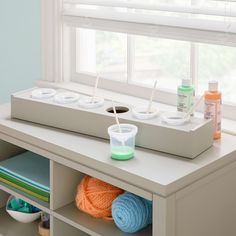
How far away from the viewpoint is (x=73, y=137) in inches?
74.7

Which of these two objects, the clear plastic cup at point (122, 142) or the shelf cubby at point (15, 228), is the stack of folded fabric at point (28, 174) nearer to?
the shelf cubby at point (15, 228)

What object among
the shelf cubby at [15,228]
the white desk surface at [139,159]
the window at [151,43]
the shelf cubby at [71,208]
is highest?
the window at [151,43]

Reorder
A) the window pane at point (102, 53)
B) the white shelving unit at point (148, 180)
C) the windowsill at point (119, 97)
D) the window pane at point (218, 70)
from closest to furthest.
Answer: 1. the white shelving unit at point (148, 180)
2. the windowsill at point (119, 97)
3. the window pane at point (218, 70)
4. the window pane at point (102, 53)

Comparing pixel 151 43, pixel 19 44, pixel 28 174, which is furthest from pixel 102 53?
pixel 28 174

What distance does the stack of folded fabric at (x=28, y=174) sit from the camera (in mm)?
1983

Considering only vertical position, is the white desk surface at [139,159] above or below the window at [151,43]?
below

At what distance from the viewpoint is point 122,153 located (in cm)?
169

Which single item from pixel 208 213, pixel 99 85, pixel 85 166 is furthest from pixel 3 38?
pixel 208 213

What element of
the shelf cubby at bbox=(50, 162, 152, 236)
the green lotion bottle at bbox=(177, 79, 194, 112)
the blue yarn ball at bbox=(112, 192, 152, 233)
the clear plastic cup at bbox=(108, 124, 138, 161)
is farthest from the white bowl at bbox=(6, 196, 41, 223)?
the green lotion bottle at bbox=(177, 79, 194, 112)

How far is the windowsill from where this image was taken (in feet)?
6.32

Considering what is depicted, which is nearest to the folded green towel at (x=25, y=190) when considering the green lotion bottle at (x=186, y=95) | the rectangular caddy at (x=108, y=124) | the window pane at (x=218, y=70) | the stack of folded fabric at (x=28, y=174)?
the stack of folded fabric at (x=28, y=174)

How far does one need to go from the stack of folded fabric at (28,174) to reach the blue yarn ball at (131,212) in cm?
30

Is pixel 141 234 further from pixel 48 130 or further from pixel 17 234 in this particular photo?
pixel 17 234

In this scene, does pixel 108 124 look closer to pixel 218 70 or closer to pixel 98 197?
pixel 98 197
